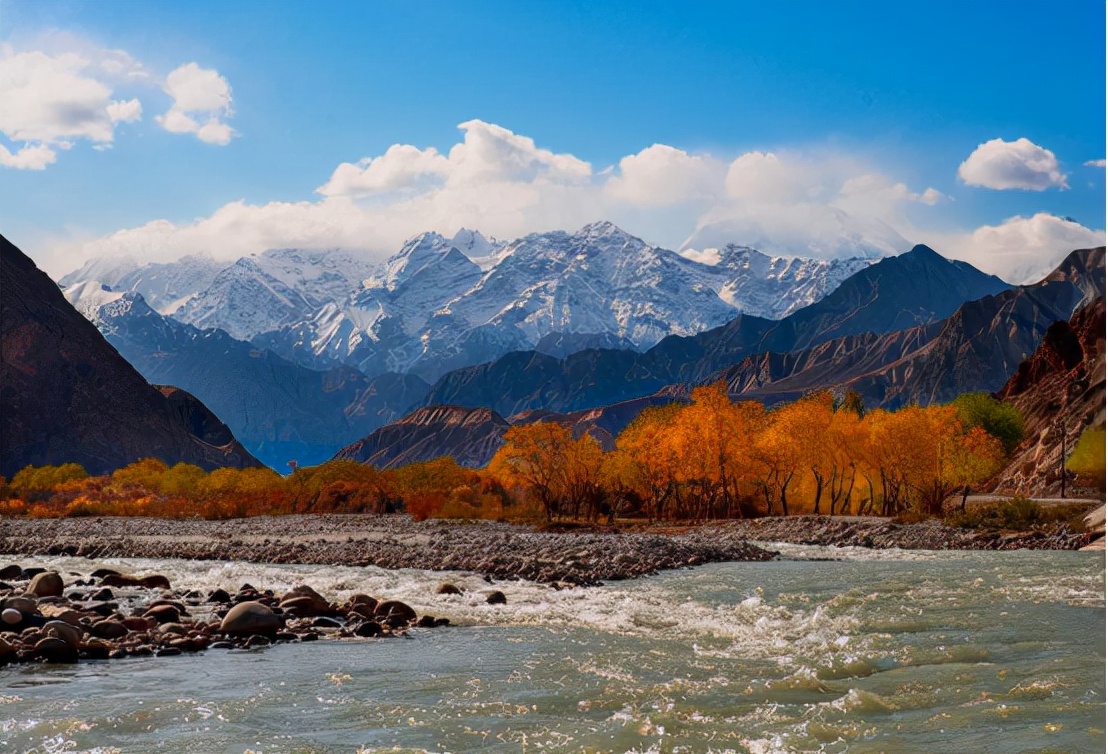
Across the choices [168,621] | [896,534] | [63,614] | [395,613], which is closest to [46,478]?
[896,534]

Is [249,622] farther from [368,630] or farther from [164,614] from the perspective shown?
[164,614]

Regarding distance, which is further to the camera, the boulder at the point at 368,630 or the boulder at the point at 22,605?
the boulder at the point at 368,630

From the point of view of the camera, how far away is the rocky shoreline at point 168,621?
21.4m

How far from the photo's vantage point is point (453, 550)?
156ft

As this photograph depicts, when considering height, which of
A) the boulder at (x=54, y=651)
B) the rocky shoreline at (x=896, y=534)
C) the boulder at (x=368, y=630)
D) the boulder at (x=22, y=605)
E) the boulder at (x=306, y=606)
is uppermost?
the boulder at (x=22, y=605)

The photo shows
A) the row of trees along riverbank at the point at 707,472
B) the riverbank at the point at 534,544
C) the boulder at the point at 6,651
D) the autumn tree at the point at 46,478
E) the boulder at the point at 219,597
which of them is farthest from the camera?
the autumn tree at the point at 46,478

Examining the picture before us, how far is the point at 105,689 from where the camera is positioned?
59.1 ft

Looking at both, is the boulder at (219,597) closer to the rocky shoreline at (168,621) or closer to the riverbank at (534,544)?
the rocky shoreline at (168,621)

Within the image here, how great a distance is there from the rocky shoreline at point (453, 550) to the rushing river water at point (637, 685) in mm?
9105

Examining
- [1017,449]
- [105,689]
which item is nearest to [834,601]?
[105,689]

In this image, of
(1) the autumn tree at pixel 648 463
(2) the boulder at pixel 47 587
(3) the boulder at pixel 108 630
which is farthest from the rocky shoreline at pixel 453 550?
(3) the boulder at pixel 108 630

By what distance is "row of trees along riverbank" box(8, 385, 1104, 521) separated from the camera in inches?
3027

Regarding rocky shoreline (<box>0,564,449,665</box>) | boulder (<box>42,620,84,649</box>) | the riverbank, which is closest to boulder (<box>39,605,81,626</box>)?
rocky shoreline (<box>0,564,449,665</box>)

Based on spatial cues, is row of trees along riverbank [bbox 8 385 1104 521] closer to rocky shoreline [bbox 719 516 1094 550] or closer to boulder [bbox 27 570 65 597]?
rocky shoreline [bbox 719 516 1094 550]
